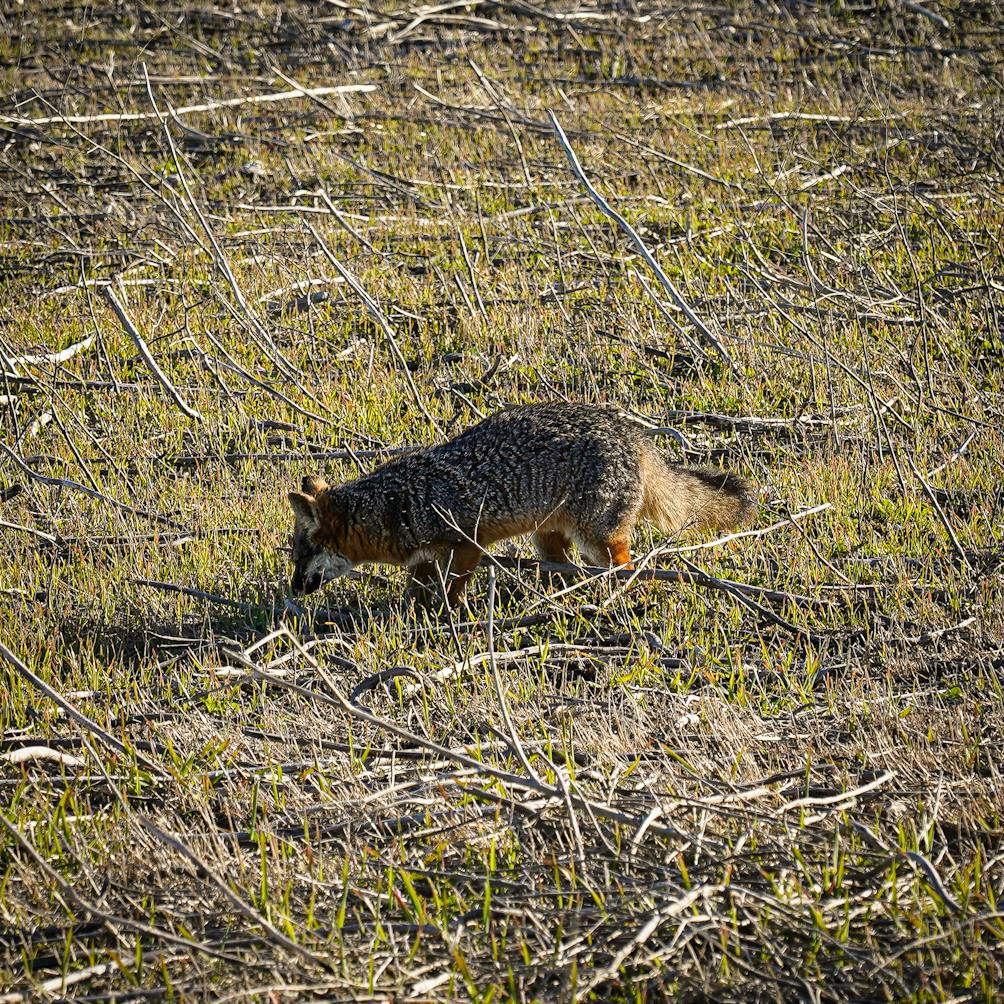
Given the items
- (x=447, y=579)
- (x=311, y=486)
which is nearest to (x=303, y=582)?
(x=311, y=486)

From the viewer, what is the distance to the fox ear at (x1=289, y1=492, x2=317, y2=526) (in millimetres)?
6695

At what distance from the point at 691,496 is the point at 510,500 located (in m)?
1.10

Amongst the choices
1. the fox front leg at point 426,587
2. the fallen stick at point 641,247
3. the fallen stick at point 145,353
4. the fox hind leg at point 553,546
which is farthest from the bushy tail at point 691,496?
the fallen stick at point 145,353

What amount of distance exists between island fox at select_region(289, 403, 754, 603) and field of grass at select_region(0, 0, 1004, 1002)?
0.85 feet

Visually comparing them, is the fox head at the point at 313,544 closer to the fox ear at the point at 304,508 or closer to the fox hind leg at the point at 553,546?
the fox ear at the point at 304,508

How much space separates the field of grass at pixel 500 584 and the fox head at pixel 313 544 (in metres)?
0.16

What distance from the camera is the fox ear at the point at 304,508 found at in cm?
670

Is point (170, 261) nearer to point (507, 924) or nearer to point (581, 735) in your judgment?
point (581, 735)

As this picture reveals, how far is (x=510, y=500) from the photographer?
6617 mm

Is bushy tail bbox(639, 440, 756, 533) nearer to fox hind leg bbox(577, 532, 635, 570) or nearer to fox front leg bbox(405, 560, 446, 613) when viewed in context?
fox hind leg bbox(577, 532, 635, 570)

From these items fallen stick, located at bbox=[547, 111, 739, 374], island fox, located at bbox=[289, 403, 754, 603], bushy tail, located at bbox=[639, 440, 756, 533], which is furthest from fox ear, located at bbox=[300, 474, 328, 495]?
fallen stick, located at bbox=[547, 111, 739, 374]

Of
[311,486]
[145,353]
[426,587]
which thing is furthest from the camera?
[145,353]

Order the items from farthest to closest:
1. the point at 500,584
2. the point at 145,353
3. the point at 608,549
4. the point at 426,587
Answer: the point at 145,353 < the point at 500,584 < the point at 426,587 < the point at 608,549

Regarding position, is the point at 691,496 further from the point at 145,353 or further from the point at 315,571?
the point at 145,353
